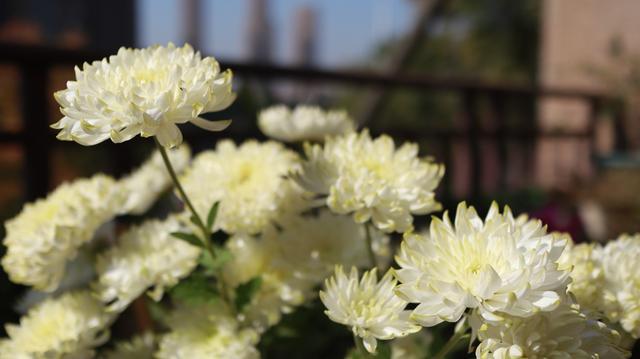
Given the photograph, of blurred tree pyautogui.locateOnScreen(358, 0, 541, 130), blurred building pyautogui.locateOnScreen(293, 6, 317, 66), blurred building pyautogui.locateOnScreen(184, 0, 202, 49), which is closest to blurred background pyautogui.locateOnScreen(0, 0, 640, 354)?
blurred building pyautogui.locateOnScreen(184, 0, 202, 49)

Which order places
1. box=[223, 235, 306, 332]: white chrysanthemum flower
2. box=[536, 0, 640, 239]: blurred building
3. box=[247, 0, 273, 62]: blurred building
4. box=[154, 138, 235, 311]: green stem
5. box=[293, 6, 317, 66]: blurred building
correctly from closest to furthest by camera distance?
1. box=[154, 138, 235, 311]: green stem
2. box=[223, 235, 306, 332]: white chrysanthemum flower
3. box=[536, 0, 640, 239]: blurred building
4. box=[247, 0, 273, 62]: blurred building
5. box=[293, 6, 317, 66]: blurred building

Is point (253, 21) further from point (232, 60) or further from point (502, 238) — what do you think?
point (502, 238)

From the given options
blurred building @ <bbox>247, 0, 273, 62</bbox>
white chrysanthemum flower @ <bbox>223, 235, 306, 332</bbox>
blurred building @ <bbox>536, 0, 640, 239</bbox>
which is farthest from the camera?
blurred building @ <bbox>247, 0, 273, 62</bbox>

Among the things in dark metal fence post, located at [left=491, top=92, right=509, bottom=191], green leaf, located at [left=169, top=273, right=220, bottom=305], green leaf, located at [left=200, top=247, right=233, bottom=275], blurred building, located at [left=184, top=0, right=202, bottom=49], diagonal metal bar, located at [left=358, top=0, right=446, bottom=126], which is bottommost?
blurred building, located at [left=184, top=0, right=202, bottom=49]

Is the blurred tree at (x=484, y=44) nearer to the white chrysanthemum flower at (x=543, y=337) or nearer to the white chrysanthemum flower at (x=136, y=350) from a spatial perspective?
the white chrysanthemum flower at (x=136, y=350)

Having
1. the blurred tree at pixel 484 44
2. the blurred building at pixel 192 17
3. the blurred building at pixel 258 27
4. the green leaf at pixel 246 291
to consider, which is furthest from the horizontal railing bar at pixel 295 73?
the blurred building at pixel 258 27

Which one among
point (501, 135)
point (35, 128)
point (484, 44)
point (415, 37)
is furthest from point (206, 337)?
point (484, 44)

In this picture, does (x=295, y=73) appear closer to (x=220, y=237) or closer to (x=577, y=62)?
(x=220, y=237)

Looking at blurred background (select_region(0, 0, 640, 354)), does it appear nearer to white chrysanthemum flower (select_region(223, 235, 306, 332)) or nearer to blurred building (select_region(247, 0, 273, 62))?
white chrysanthemum flower (select_region(223, 235, 306, 332))
